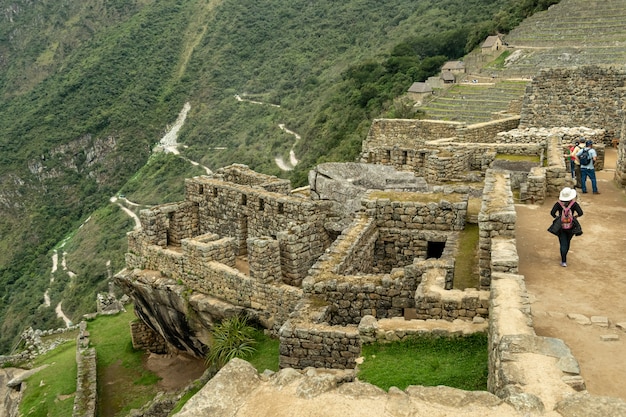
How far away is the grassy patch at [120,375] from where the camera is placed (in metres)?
15.0

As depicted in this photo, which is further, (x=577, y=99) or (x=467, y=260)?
(x=577, y=99)

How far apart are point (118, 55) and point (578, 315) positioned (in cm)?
11988

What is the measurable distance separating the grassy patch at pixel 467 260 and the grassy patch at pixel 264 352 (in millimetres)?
3636

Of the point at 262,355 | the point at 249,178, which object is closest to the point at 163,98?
the point at 249,178

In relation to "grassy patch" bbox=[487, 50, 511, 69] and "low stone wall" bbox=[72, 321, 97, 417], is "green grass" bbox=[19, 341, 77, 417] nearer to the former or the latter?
"low stone wall" bbox=[72, 321, 97, 417]

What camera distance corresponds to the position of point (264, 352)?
1139 cm

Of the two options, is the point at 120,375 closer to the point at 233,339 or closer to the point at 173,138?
the point at 233,339

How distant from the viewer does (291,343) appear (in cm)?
827

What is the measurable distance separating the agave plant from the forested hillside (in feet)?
86.9

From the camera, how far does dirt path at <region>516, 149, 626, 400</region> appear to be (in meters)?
5.88

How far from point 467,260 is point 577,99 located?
1277 centimetres

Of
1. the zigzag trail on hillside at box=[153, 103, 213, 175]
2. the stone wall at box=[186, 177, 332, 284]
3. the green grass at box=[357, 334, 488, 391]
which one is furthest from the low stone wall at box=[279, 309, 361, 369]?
the zigzag trail on hillside at box=[153, 103, 213, 175]

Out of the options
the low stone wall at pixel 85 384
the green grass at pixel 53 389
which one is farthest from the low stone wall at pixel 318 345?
the green grass at pixel 53 389

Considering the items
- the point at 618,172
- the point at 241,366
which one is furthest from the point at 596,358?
the point at 618,172
